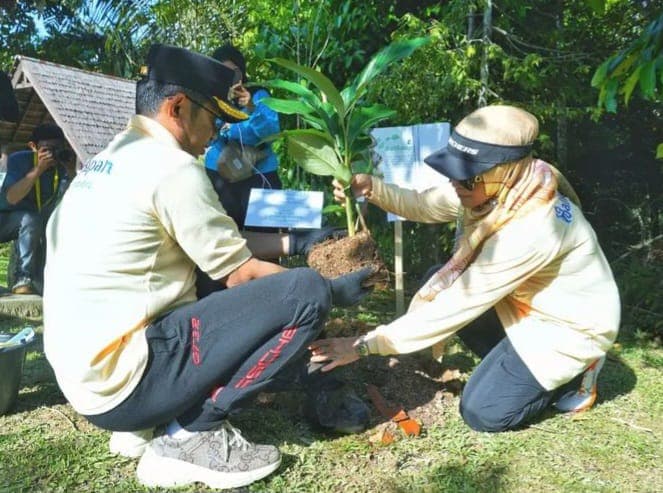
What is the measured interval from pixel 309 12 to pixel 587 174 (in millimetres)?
3335

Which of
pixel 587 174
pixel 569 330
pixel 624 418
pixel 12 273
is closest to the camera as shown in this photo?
pixel 569 330

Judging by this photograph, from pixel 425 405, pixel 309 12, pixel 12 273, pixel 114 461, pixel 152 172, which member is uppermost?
pixel 309 12

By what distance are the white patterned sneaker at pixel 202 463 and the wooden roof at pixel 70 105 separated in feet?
12.7

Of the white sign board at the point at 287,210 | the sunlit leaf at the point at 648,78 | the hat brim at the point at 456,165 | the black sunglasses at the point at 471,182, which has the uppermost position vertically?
the sunlit leaf at the point at 648,78

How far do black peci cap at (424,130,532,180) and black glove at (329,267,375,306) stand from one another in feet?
1.67

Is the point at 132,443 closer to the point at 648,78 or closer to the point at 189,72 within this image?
the point at 189,72

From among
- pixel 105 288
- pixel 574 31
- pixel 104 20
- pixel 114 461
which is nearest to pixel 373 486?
pixel 114 461

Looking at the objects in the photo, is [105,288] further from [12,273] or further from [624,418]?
[12,273]

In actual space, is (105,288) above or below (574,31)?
below

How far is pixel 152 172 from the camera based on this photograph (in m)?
1.84

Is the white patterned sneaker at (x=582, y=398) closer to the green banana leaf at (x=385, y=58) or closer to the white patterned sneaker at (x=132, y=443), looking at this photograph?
the green banana leaf at (x=385, y=58)

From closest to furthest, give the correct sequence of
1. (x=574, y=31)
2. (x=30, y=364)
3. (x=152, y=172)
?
(x=152, y=172)
(x=30, y=364)
(x=574, y=31)

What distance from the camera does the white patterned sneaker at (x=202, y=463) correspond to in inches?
77.9

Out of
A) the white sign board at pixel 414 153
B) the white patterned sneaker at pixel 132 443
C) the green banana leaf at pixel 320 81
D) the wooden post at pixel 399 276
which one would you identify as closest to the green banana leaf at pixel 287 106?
the green banana leaf at pixel 320 81
